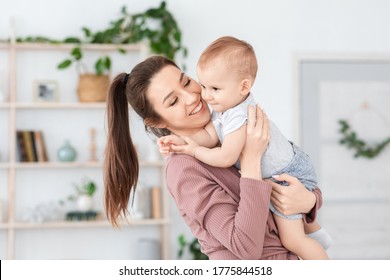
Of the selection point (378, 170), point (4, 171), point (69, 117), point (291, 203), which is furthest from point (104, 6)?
point (291, 203)

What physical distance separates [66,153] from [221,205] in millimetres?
2623

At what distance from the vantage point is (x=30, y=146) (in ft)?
12.6

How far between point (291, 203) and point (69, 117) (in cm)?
281

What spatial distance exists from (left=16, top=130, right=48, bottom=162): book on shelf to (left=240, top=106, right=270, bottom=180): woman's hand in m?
2.71

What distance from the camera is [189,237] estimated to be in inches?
160

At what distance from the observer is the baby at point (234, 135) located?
1.31m

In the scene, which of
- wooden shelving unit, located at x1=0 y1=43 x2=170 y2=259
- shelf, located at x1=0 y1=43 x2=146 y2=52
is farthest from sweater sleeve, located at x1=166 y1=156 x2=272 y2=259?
shelf, located at x1=0 y1=43 x2=146 y2=52

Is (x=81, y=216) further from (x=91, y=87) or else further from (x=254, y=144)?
(x=254, y=144)

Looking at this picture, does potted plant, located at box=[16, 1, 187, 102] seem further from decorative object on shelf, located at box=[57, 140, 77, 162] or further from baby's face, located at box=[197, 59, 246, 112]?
baby's face, located at box=[197, 59, 246, 112]

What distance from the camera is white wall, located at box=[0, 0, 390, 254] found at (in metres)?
3.95

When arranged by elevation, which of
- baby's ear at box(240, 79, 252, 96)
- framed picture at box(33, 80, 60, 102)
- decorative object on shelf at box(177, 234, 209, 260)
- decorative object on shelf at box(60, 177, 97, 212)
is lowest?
decorative object on shelf at box(177, 234, 209, 260)

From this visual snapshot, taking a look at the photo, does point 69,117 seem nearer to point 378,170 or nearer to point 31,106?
point 31,106

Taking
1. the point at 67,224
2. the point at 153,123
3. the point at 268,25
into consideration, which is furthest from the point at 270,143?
the point at 268,25

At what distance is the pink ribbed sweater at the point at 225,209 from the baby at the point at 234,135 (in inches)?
1.0
